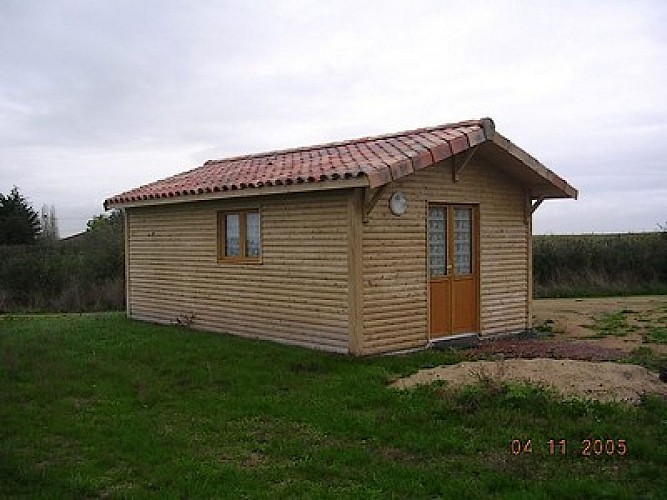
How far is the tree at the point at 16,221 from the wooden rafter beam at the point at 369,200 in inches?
847

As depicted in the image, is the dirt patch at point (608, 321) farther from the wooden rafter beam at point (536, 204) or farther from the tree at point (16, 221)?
the tree at point (16, 221)

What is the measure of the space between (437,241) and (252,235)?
10.3ft

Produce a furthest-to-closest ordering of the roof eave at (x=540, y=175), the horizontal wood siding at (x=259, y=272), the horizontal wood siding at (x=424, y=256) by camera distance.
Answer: the roof eave at (x=540, y=175), the horizontal wood siding at (x=259, y=272), the horizontal wood siding at (x=424, y=256)

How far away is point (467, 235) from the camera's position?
12.6 metres

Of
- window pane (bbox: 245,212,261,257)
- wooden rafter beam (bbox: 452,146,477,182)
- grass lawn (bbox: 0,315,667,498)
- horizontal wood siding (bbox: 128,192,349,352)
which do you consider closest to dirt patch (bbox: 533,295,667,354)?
wooden rafter beam (bbox: 452,146,477,182)

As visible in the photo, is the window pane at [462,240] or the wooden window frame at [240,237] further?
the wooden window frame at [240,237]

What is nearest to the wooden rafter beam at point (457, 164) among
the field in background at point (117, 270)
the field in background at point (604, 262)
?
the field in background at point (117, 270)

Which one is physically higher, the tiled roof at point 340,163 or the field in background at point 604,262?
the tiled roof at point 340,163

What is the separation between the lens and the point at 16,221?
28172 millimetres

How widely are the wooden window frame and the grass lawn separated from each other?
2660 millimetres

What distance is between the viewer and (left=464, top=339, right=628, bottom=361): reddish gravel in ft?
34.4

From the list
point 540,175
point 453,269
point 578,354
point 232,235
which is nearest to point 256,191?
point 232,235

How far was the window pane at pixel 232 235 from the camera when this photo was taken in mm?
13125

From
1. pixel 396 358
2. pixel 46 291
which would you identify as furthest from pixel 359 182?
pixel 46 291
